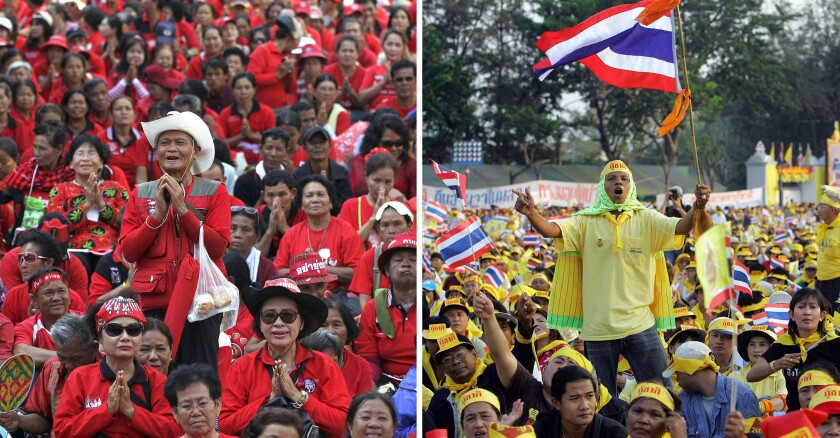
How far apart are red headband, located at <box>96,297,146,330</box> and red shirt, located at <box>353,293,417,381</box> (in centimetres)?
175

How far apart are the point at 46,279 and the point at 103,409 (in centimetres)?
218

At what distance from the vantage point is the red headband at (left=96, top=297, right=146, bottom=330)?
651 cm

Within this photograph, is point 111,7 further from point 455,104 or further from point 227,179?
point 455,104

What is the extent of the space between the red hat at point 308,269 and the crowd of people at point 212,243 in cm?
2

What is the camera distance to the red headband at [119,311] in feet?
21.4

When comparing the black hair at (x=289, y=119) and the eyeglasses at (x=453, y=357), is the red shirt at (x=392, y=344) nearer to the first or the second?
the eyeglasses at (x=453, y=357)

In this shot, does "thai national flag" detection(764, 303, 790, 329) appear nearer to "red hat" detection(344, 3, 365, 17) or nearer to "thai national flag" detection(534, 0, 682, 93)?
"thai national flag" detection(534, 0, 682, 93)

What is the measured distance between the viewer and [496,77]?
44938 millimetres

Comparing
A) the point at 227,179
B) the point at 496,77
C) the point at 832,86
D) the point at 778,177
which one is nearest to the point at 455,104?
the point at 496,77

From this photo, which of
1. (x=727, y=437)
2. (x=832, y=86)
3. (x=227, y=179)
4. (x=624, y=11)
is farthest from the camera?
(x=832, y=86)

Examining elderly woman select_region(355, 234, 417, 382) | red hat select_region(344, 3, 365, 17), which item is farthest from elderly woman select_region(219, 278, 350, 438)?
red hat select_region(344, 3, 365, 17)

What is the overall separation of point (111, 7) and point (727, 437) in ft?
49.4

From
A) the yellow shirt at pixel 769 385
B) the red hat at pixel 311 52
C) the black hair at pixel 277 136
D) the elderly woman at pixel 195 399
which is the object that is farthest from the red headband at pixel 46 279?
the red hat at pixel 311 52

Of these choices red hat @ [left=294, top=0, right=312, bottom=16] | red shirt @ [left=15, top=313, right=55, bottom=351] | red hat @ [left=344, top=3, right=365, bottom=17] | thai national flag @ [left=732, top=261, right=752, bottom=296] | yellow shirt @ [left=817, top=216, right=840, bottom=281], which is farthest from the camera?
red hat @ [left=344, top=3, right=365, bottom=17]
